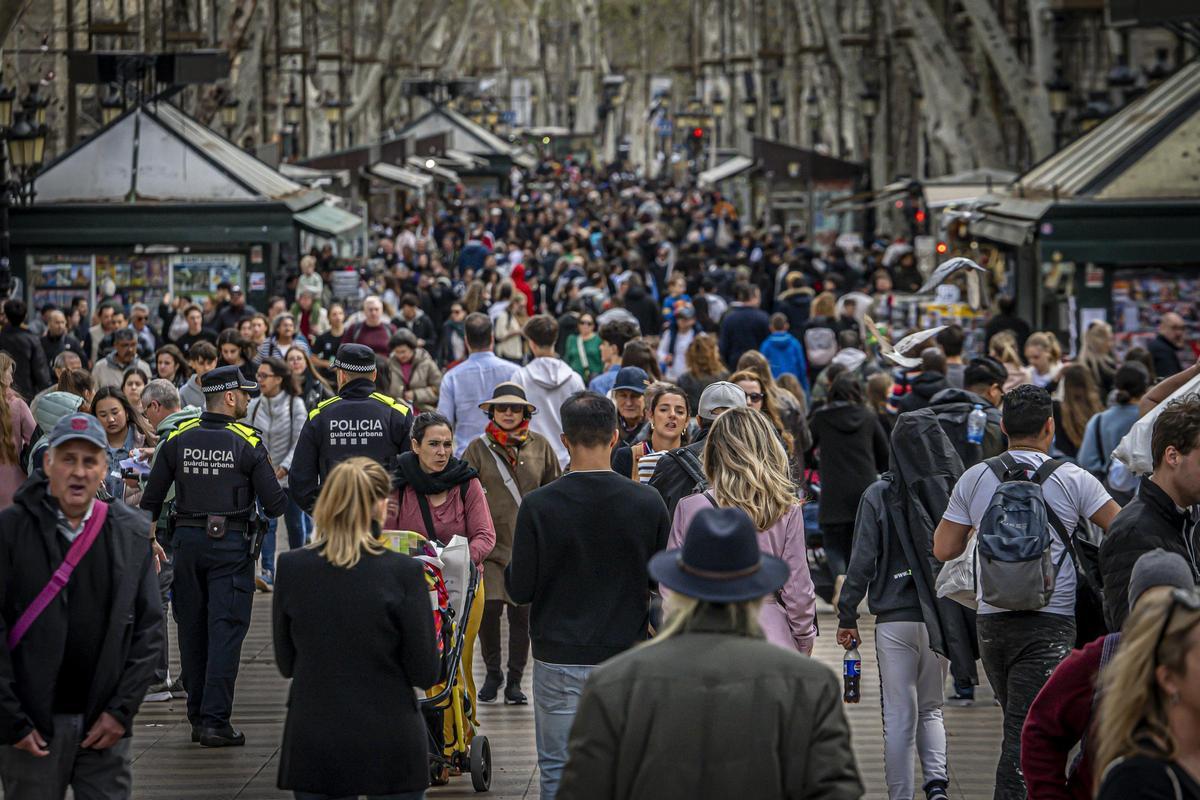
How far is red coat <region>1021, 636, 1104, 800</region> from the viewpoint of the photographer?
4527 mm

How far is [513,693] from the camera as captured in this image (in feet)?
30.8

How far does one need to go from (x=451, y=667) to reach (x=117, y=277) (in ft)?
51.5

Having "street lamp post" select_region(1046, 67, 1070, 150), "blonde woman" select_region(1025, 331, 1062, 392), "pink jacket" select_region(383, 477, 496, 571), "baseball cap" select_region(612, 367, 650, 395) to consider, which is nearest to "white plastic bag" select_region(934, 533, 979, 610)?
"pink jacket" select_region(383, 477, 496, 571)

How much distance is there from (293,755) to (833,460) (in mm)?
6309

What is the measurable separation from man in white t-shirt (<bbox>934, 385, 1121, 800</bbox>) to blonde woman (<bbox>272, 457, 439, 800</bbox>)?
2100mm

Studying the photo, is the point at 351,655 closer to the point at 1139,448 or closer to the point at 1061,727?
the point at 1061,727

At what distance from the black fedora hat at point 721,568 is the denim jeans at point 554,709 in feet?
7.49

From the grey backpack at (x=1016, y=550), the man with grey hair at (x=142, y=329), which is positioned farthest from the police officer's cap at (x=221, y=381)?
the man with grey hair at (x=142, y=329)

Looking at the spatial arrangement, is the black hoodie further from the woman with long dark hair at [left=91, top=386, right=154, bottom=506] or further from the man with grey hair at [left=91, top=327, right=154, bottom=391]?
the man with grey hair at [left=91, top=327, right=154, bottom=391]

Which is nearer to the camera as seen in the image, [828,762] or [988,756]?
[828,762]

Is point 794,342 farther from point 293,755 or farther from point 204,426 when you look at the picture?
point 293,755

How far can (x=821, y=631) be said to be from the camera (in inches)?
444

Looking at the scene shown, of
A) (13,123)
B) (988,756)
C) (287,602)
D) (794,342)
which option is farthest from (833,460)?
(13,123)

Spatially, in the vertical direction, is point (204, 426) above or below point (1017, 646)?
above
